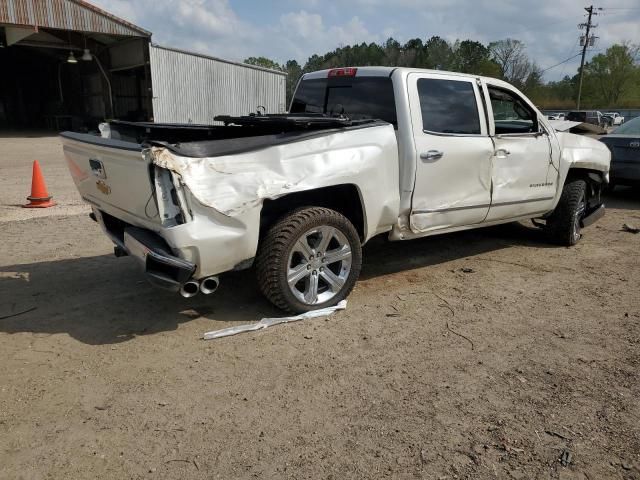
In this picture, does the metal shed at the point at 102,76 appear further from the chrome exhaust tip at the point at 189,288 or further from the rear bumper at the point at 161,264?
the chrome exhaust tip at the point at 189,288

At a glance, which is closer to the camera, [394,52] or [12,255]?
[12,255]

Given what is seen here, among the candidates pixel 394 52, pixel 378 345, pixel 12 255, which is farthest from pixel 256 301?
pixel 394 52

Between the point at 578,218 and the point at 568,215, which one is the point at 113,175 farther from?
the point at 578,218

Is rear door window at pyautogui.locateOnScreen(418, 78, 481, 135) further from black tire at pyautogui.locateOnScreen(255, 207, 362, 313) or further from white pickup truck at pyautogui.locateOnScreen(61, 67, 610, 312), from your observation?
black tire at pyautogui.locateOnScreen(255, 207, 362, 313)

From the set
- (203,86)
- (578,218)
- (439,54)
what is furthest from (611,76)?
(578,218)

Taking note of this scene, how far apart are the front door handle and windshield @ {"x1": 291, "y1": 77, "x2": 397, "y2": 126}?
0.37m

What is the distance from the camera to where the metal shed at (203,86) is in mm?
21875

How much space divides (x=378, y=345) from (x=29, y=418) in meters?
2.18

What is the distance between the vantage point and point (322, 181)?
12.3 feet

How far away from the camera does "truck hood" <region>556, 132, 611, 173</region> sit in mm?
5879

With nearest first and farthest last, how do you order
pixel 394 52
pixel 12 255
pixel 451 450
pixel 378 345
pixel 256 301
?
pixel 451 450 → pixel 378 345 → pixel 256 301 → pixel 12 255 → pixel 394 52

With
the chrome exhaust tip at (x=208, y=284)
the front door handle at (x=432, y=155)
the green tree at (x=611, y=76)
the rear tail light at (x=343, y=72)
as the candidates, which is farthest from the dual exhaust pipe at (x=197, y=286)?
the green tree at (x=611, y=76)

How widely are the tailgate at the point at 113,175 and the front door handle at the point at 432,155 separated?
2.30m

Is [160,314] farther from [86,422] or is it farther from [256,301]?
[86,422]
